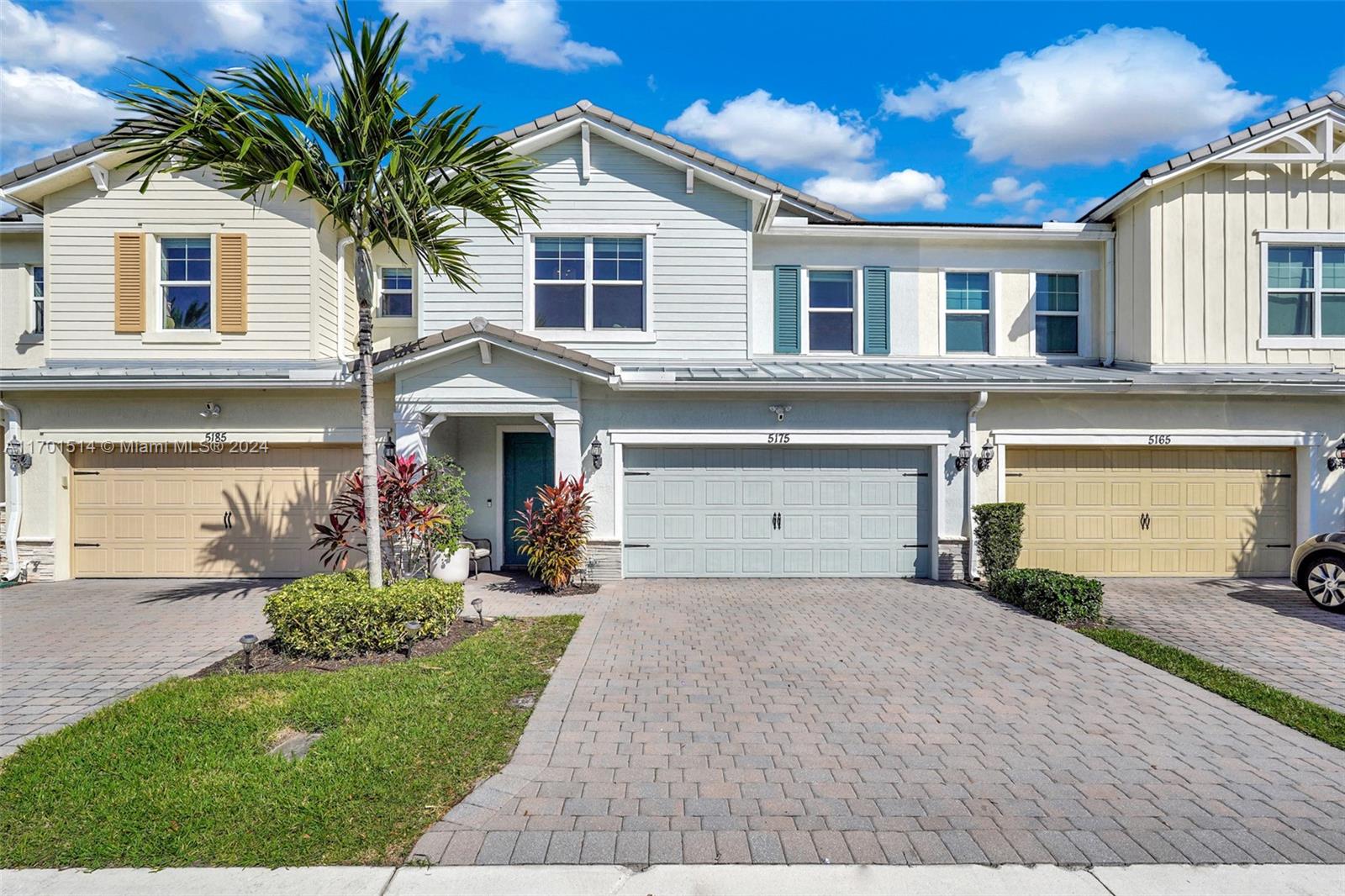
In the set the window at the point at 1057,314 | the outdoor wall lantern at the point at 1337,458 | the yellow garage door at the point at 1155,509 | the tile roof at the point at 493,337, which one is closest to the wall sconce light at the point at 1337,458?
the outdoor wall lantern at the point at 1337,458

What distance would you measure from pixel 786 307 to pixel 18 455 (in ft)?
41.8

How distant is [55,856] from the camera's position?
3418mm

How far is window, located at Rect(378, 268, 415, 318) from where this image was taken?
44.8ft

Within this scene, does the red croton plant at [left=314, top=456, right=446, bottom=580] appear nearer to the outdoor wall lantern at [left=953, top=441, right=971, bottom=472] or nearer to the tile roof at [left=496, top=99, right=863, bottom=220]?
the tile roof at [left=496, top=99, right=863, bottom=220]

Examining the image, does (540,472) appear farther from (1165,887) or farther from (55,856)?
(1165,887)

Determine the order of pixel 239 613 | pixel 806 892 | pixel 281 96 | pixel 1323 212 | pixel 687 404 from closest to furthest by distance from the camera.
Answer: pixel 806 892 < pixel 281 96 < pixel 239 613 < pixel 687 404 < pixel 1323 212

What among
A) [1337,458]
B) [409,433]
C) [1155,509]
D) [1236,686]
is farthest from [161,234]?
[1337,458]

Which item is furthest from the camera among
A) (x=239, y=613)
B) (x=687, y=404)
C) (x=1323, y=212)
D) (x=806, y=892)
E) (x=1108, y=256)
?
(x=1108, y=256)

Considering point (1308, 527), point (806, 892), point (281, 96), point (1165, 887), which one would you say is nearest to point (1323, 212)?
point (1308, 527)

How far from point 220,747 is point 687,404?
7.59 m

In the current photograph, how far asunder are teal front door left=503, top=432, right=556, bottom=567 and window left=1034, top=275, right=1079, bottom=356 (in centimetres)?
943

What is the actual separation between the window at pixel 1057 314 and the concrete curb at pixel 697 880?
11.1 metres

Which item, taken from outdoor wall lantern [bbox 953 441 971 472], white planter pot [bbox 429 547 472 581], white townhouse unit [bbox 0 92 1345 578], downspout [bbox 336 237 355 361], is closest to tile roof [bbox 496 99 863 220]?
white townhouse unit [bbox 0 92 1345 578]

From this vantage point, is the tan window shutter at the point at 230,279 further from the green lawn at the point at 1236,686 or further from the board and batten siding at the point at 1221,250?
the board and batten siding at the point at 1221,250
